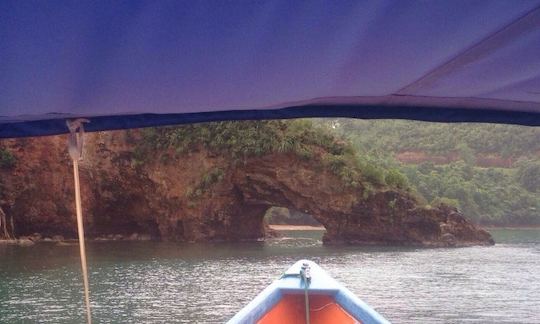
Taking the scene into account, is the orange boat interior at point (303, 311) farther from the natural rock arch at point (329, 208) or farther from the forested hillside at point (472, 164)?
the forested hillside at point (472, 164)

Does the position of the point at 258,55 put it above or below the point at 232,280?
above

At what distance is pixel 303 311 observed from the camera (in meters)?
3.36

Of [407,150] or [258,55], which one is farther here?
[407,150]

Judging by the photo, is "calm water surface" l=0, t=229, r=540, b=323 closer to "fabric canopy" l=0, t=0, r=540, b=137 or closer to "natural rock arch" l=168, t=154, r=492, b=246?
"natural rock arch" l=168, t=154, r=492, b=246

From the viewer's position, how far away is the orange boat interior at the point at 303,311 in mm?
3178

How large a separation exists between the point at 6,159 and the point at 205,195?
5.60 metres

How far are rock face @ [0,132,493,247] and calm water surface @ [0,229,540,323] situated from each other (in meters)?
0.89

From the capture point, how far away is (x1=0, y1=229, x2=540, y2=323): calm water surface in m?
9.13

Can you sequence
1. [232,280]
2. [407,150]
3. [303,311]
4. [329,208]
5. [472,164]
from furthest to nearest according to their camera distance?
[407,150] → [472,164] → [329,208] → [232,280] → [303,311]

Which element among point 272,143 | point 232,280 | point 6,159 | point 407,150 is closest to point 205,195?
point 272,143

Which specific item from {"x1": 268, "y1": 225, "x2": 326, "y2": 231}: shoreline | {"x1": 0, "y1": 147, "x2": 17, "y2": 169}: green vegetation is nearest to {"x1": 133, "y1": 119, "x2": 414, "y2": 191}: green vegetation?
{"x1": 0, "y1": 147, "x2": 17, "y2": 169}: green vegetation

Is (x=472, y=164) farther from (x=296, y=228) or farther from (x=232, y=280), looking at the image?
(x=232, y=280)

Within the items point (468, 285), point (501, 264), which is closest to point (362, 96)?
point (468, 285)

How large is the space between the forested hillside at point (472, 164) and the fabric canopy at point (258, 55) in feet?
62.0
